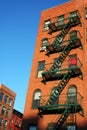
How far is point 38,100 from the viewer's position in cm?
2475

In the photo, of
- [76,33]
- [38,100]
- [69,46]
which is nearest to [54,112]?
[38,100]

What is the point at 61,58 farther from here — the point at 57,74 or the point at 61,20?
the point at 61,20

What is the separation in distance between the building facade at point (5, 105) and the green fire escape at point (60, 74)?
38.1 meters

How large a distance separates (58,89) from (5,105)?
1662 inches

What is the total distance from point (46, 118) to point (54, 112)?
1.14 metres

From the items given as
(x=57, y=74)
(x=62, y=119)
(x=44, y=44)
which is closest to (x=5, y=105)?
(x=44, y=44)

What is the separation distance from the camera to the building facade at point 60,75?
21562 millimetres

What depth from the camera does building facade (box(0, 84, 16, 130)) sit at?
60.7m

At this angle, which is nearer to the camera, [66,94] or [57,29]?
[66,94]

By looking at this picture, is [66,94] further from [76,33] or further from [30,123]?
[76,33]

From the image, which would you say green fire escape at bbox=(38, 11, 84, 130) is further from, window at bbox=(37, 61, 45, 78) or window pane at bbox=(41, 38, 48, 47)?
window pane at bbox=(41, 38, 48, 47)

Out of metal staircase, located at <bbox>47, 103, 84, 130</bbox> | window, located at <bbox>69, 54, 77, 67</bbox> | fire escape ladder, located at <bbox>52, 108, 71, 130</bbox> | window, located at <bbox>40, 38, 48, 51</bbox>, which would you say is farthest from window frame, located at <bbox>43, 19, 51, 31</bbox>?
fire escape ladder, located at <bbox>52, 108, 71, 130</bbox>

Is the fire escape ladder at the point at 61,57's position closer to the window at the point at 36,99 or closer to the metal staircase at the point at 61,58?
the metal staircase at the point at 61,58

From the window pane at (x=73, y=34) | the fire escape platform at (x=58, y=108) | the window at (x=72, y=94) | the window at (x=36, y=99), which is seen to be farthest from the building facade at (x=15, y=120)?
the window at (x=72, y=94)
